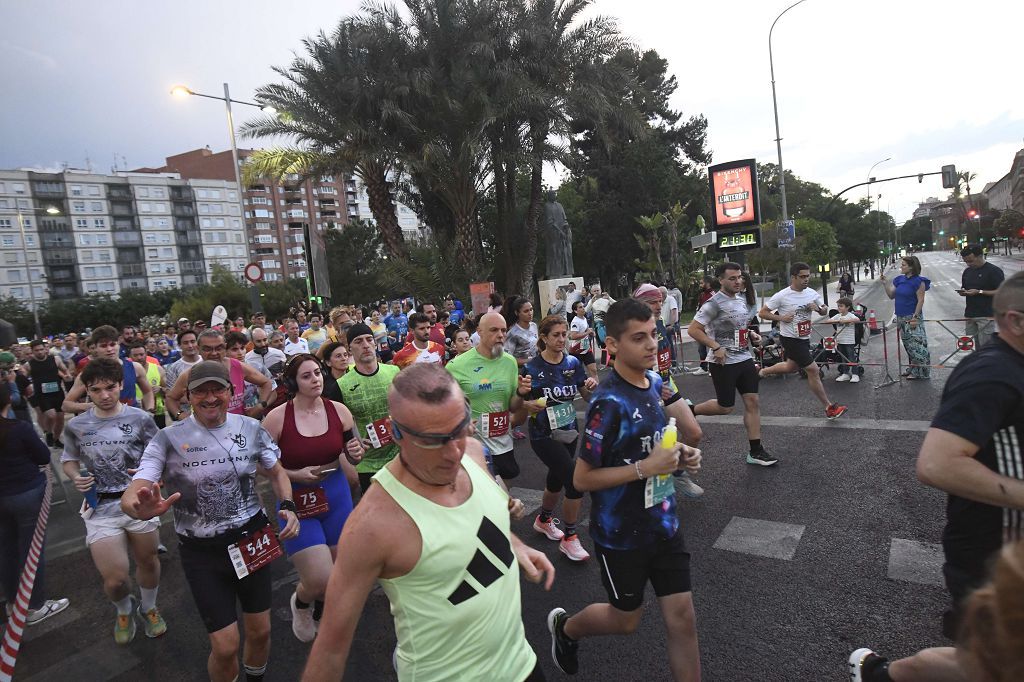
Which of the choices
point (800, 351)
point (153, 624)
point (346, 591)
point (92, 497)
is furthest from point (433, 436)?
point (800, 351)

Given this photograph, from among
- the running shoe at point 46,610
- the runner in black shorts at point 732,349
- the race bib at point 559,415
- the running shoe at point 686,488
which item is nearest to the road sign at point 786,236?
the runner in black shorts at point 732,349

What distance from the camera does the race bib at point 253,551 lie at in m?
3.02

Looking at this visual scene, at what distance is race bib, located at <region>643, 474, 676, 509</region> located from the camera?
8.76 feet

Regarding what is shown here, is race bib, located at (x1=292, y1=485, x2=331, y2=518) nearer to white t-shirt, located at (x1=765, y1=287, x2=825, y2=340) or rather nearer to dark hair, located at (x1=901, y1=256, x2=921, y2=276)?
white t-shirt, located at (x1=765, y1=287, x2=825, y2=340)

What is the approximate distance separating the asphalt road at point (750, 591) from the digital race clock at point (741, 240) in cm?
1777

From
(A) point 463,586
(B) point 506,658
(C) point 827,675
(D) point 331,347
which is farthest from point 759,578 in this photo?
(D) point 331,347

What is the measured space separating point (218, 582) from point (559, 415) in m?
2.60

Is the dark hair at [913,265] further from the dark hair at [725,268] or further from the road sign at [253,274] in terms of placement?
the road sign at [253,274]

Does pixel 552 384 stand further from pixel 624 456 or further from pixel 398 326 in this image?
pixel 398 326

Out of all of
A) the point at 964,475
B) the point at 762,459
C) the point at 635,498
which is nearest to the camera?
the point at 964,475

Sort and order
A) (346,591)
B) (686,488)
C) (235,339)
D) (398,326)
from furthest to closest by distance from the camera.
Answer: (398,326), (235,339), (686,488), (346,591)

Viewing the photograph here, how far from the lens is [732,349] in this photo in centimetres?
614

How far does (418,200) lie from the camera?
92.1ft

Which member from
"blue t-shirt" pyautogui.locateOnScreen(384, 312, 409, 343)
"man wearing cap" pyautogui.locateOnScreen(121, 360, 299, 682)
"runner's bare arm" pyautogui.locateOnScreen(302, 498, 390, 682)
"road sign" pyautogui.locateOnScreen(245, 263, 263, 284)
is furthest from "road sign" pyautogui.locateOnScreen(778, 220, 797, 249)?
"runner's bare arm" pyautogui.locateOnScreen(302, 498, 390, 682)
